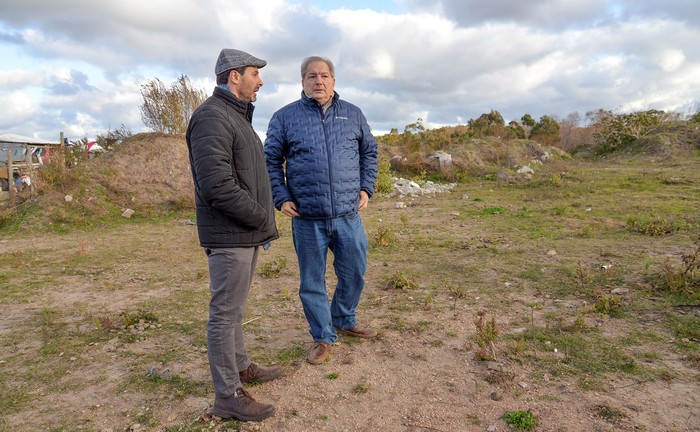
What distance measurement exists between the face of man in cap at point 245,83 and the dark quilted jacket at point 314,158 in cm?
60

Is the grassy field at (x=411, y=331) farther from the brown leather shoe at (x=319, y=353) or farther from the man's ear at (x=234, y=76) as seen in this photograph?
the man's ear at (x=234, y=76)

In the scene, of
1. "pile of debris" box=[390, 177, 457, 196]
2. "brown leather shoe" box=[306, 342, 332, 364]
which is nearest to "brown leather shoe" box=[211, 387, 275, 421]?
"brown leather shoe" box=[306, 342, 332, 364]

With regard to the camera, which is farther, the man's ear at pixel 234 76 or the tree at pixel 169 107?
the tree at pixel 169 107

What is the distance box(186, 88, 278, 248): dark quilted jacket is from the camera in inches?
88.7

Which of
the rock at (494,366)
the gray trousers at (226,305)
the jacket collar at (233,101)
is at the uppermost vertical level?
the jacket collar at (233,101)

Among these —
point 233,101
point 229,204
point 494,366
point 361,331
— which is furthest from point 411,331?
point 233,101

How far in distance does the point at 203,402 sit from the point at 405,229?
5.45 m

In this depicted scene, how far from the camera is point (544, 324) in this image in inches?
146

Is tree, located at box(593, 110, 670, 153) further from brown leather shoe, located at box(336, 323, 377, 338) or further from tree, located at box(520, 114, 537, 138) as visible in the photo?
brown leather shoe, located at box(336, 323, 377, 338)

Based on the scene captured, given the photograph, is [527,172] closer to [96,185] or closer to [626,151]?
[626,151]

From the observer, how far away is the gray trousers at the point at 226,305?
239cm

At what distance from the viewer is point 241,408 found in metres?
2.48

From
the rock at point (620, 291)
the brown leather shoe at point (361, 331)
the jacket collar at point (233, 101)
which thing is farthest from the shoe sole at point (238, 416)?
the rock at point (620, 291)

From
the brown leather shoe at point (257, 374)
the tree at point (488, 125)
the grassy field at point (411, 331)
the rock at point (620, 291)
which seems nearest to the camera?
the grassy field at point (411, 331)
